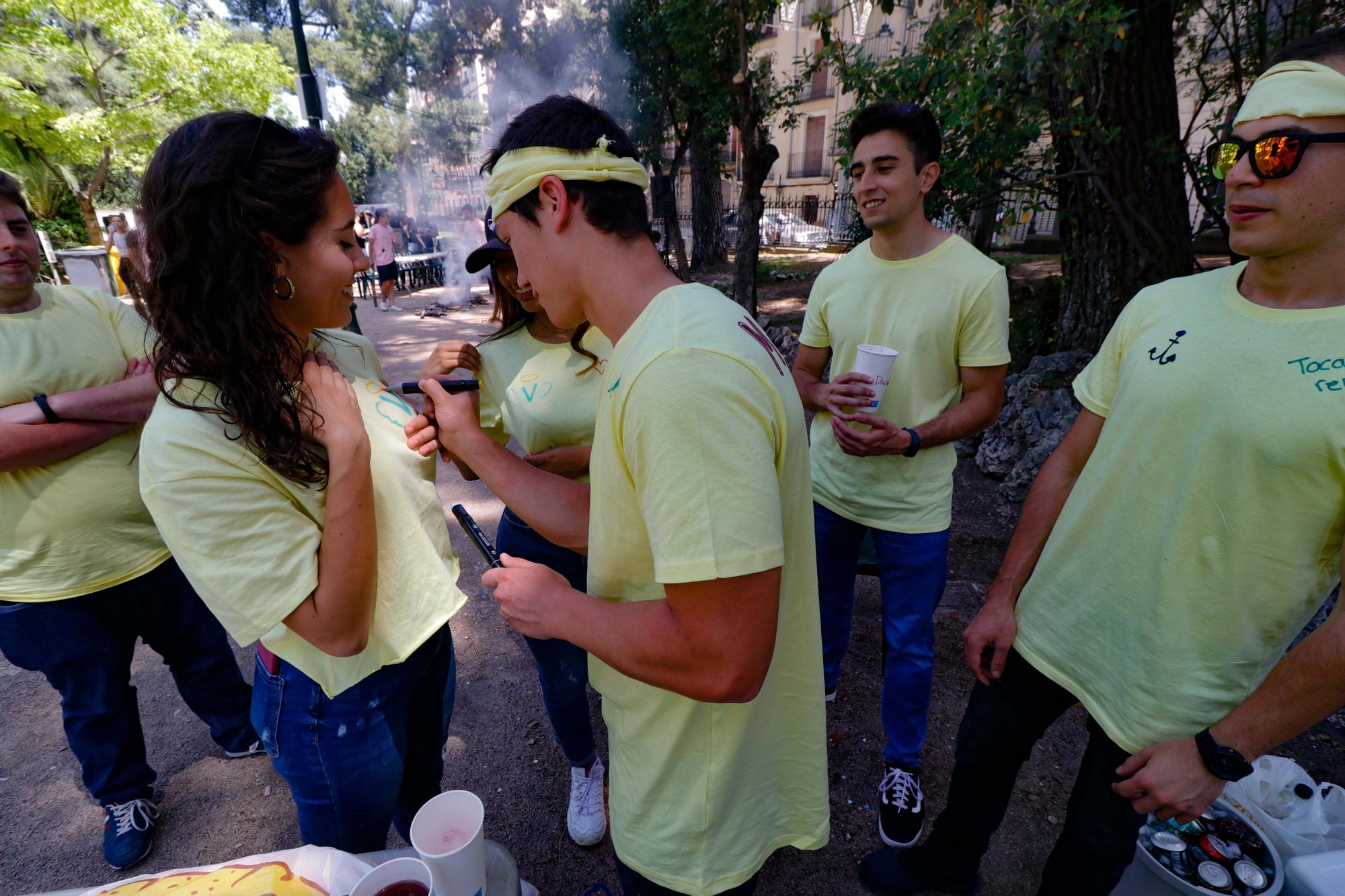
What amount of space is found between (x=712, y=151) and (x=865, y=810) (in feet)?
50.0

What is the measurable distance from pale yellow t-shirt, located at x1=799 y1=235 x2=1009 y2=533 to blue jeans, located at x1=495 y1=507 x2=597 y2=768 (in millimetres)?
1140

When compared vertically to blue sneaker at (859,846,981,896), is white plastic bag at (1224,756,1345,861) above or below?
above

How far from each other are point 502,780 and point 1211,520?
2.79m

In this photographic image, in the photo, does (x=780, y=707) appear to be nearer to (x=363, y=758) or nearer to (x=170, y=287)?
(x=363, y=758)

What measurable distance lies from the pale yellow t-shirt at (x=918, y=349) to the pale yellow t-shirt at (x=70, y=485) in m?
2.63

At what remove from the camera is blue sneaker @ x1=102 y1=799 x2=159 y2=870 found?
2486 mm

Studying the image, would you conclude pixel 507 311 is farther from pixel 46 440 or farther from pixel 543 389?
pixel 46 440

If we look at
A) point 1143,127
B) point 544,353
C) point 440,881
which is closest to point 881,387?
point 544,353

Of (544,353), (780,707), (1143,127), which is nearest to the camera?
(780,707)

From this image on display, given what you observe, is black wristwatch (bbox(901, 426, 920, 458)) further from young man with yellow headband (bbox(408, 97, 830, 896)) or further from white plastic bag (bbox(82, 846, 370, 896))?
white plastic bag (bbox(82, 846, 370, 896))

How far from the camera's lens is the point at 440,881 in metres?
1.26

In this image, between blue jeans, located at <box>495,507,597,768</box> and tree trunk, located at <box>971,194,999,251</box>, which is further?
tree trunk, located at <box>971,194,999,251</box>

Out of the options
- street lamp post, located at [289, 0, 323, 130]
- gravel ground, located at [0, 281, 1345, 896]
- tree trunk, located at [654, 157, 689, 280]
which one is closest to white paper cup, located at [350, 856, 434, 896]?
gravel ground, located at [0, 281, 1345, 896]

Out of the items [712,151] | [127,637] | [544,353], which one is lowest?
[127,637]
